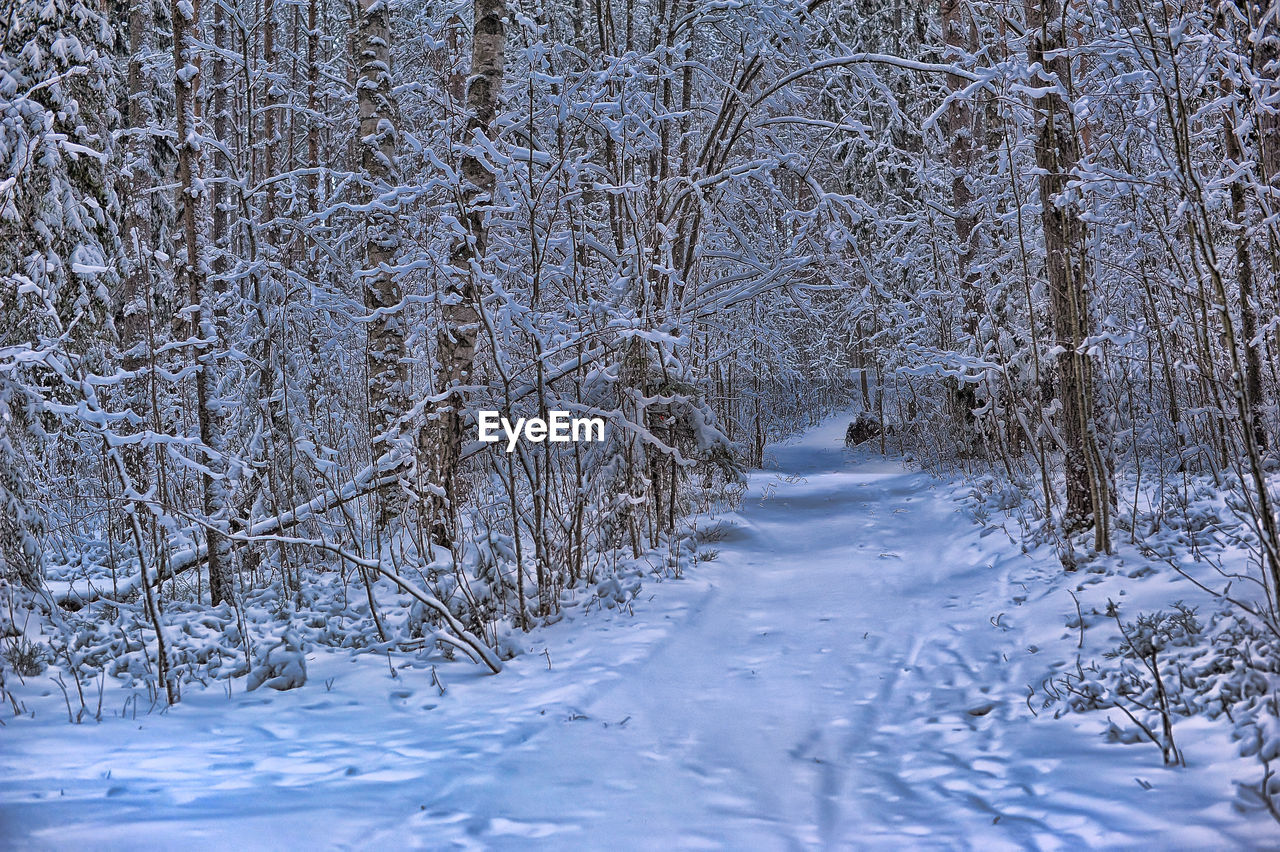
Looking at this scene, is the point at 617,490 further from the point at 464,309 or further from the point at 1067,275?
the point at 1067,275

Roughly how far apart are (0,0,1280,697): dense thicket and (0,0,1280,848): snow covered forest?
7cm

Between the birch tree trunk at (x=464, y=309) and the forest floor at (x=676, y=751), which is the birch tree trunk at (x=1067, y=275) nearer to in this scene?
the forest floor at (x=676, y=751)

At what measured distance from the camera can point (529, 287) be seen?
25.0ft

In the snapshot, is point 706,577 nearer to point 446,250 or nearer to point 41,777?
point 446,250

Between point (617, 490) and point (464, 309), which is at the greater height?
point (464, 309)

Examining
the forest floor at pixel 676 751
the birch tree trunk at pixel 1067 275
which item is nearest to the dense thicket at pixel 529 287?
the birch tree trunk at pixel 1067 275

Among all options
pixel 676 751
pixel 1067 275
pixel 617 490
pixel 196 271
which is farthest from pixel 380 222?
pixel 676 751

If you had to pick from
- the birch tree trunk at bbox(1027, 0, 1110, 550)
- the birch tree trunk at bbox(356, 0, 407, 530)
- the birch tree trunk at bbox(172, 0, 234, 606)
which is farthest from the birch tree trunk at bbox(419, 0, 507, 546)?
the birch tree trunk at bbox(1027, 0, 1110, 550)

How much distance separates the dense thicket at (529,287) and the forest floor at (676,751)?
613 millimetres

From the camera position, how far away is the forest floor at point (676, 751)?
298cm

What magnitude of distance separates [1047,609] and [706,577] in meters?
2.85

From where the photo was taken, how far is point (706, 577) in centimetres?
738

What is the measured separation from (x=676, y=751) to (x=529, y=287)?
4.83 m

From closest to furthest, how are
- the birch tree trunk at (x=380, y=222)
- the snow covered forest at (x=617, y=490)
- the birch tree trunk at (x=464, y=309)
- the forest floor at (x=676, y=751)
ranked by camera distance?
the forest floor at (x=676, y=751)
the snow covered forest at (x=617, y=490)
the birch tree trunk at (x=464, y=309)
the birch tree trunk at (x=380, y=222)
